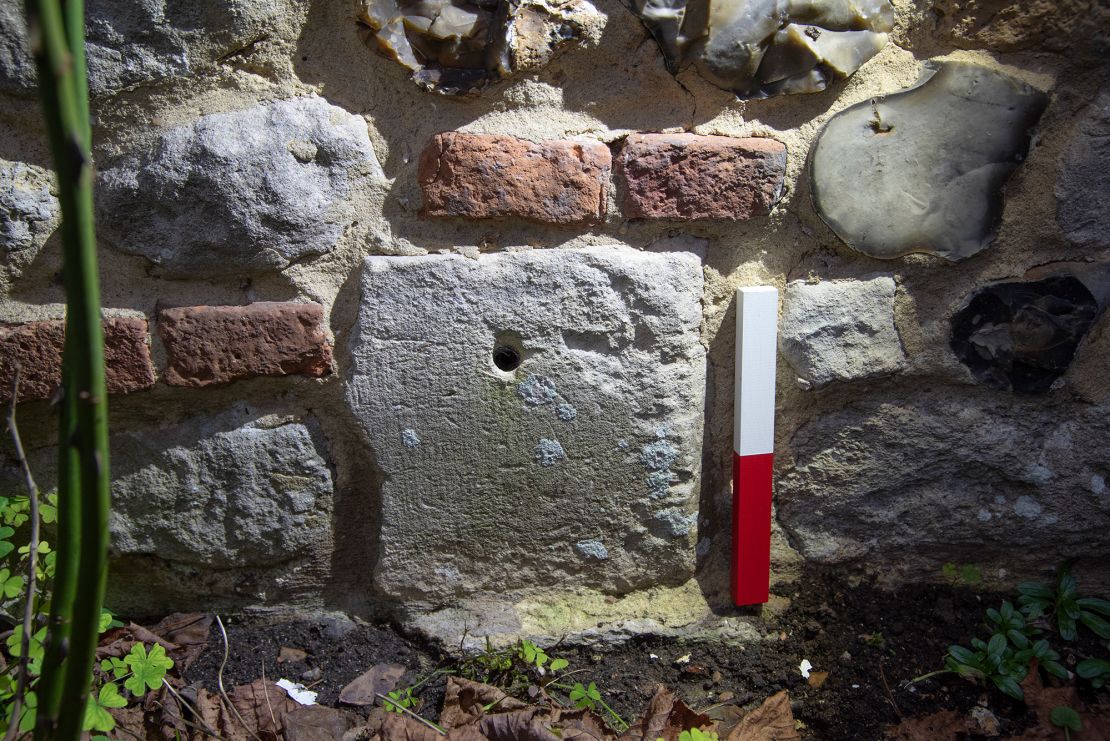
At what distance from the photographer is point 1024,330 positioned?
3.78 feet

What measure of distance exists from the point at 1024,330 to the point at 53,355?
124 centimetres

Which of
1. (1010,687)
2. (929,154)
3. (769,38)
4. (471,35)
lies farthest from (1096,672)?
(471,35)

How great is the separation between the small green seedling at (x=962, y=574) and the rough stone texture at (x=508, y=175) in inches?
29.7

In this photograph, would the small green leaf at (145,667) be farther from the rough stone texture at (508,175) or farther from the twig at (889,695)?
the twig at (889,695)

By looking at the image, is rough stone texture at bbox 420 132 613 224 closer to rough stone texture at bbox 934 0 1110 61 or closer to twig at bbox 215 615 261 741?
rough stone texture at bbox 934 0 1110 61

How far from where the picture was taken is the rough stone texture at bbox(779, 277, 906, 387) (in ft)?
3.81

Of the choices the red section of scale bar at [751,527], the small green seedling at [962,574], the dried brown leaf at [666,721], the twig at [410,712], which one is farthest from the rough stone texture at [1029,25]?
the twig at [410,712]

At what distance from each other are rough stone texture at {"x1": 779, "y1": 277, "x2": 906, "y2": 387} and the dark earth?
1.09 feet

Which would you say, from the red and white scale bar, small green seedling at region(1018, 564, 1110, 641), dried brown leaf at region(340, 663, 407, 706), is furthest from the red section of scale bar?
dried brown leaf at region(340, 663, 407, 706)

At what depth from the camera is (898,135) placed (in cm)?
111

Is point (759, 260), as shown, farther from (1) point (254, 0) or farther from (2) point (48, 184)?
(2) point (48, 184)

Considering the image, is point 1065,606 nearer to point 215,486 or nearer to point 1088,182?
point 1088,182

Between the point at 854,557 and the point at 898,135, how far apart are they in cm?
59

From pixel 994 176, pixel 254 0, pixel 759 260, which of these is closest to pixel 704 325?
pixel 759 260
